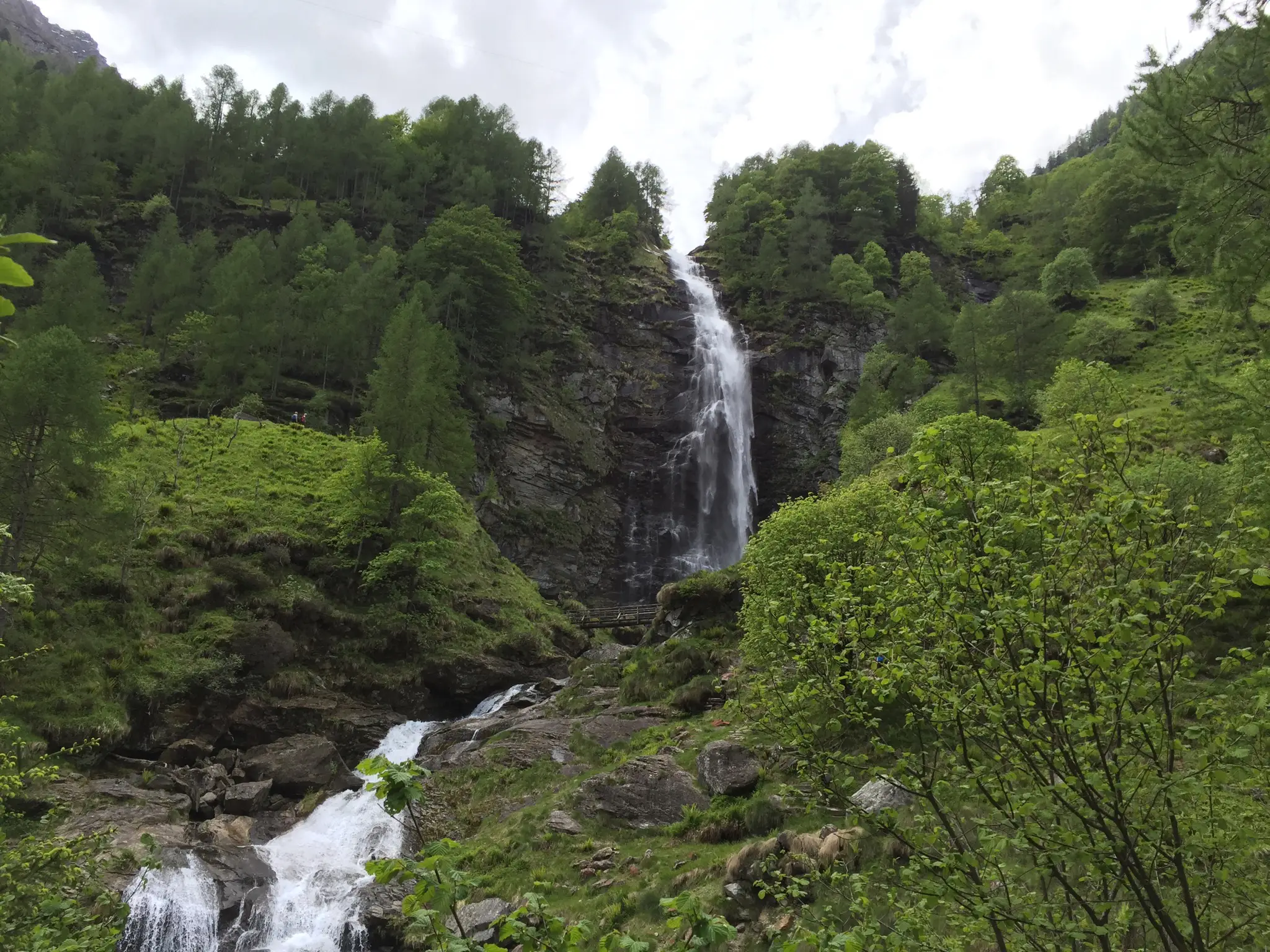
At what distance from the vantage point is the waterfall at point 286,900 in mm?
13125

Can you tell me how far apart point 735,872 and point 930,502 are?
8839 millimetres

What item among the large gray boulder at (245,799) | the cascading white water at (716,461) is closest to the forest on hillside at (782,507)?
the large gray boulder at (245,799)

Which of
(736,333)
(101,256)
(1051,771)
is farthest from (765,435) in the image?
(1051,771)

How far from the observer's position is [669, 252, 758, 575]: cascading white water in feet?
143

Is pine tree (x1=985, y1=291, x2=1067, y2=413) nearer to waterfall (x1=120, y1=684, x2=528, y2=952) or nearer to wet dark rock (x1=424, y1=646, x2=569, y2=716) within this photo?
wet dark rock (x1=424, y1=646, x2=569, y2=716)

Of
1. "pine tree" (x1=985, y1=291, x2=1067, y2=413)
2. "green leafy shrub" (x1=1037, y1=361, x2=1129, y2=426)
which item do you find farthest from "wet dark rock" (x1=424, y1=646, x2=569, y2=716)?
"pine tree" (x1=985, y1=291, x2=1067, y2=413)

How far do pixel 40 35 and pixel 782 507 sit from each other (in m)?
166

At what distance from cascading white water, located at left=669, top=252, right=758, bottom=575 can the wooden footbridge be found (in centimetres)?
540

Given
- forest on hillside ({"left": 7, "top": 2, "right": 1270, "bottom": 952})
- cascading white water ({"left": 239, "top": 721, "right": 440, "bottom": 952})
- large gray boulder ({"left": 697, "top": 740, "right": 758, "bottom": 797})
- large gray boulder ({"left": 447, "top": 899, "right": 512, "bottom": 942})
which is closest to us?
forest on hillside ({"left": 7, "top": 2, "right": 1270, "bottom": 952})

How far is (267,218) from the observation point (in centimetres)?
5022

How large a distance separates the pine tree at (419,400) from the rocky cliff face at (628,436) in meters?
4.87

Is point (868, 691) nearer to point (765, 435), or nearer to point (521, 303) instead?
point (521, 303)

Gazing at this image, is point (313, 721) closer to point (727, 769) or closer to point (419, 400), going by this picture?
point (727, 769)

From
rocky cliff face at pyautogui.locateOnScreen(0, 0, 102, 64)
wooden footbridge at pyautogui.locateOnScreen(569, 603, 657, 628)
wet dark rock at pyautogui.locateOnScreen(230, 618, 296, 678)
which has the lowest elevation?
wooden footbridge at pyautogui.locateOnScreen(569, 603, 657, 628)
